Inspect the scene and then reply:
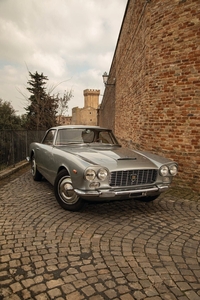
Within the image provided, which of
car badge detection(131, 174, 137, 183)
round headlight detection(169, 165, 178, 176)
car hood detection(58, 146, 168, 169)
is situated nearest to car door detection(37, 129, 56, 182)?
car hood detection(58, 146, 168, 169)

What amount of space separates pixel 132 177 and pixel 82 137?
5.32ft

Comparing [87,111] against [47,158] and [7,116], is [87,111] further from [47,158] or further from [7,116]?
[47,158]

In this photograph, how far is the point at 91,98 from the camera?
59.9 meters

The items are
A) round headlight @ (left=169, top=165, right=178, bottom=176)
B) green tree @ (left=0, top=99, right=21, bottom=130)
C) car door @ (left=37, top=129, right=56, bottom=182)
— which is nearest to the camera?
round headlight @ (left=169, top=165, right=178, bottom=176)

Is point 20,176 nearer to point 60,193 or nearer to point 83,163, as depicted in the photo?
point 60,193

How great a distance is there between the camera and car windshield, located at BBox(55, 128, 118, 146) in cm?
426

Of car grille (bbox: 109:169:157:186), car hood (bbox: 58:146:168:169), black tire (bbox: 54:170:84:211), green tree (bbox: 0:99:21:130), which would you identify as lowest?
black tire (bbox: 54:170:84:211)

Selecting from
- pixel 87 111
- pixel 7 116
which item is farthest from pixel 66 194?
pixel 87 111

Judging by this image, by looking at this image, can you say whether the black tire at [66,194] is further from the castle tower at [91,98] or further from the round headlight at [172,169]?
the castle tower at [91,98]

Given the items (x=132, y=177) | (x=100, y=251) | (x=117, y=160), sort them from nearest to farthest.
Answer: (x=100, y=251)
(x=132, y=177)
(x=117, y=160)

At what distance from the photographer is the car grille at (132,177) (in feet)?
9.95

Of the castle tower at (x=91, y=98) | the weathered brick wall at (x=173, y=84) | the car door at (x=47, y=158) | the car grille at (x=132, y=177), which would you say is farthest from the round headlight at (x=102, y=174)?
the castle tower at (x=91, y=98)

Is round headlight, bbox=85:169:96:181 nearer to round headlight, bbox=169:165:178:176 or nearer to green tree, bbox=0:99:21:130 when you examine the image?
round headlight, bbox=169:165:178:176

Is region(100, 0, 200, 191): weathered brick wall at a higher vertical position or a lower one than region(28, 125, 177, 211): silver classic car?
higher
